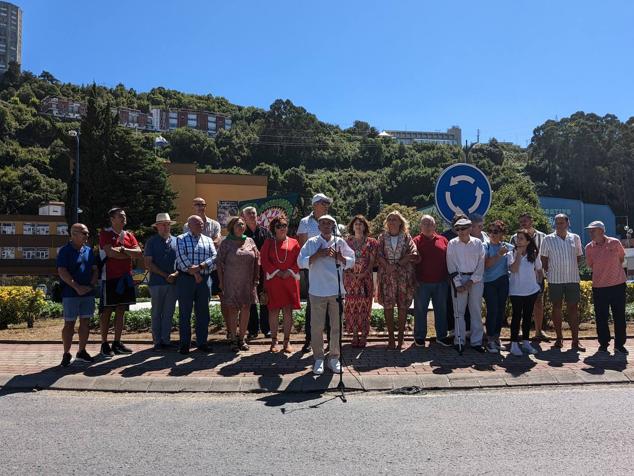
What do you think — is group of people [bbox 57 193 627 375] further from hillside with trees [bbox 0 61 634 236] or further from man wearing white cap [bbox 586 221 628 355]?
hillside with trees [bbox 0 61 634 236]

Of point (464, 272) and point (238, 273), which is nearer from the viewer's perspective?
point (464, 272)

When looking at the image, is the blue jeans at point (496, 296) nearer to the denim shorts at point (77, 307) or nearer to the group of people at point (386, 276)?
the group of people at point (386, 276)

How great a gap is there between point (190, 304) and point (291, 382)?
206cm

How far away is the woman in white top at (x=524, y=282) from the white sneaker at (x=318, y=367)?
8.89ft

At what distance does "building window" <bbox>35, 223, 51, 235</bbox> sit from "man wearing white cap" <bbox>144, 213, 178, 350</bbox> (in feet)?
178

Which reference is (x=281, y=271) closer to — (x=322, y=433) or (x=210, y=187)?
(x=322, y=433)

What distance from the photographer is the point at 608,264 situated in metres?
7.41

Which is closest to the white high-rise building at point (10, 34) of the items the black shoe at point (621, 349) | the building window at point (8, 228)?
the building window at point (8, 228)

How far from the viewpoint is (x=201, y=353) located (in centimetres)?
736

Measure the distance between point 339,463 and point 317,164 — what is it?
349 feet

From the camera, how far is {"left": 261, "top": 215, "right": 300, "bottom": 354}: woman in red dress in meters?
7.19

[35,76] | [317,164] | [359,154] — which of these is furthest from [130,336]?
[35,76]

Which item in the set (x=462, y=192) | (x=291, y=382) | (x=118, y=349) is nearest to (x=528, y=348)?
(x=462, y=192)

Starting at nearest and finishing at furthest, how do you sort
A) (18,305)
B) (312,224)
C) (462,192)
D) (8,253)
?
(312,224) → (462,192) → (18,305) → (8,253)
